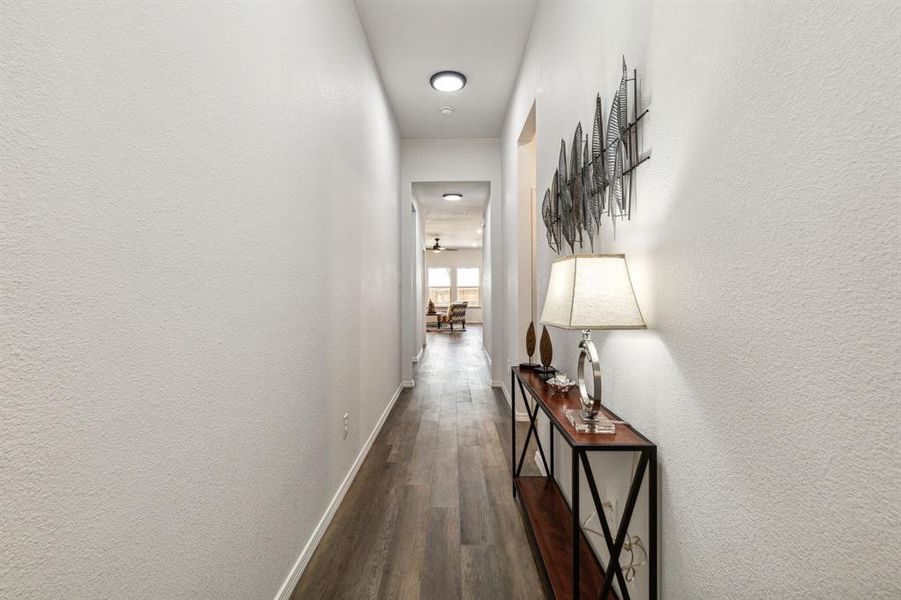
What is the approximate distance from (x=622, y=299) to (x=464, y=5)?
2.39 meters

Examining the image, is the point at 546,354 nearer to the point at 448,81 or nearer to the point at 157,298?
the point at 157,298

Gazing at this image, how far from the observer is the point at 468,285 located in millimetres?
14742

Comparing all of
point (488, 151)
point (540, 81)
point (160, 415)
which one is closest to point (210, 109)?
point (160, 415)

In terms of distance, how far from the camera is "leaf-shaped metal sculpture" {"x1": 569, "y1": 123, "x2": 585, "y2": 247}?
178 centimetres

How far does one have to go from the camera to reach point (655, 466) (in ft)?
3.88

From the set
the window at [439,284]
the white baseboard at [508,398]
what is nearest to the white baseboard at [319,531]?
the white baseboard at [508,398]

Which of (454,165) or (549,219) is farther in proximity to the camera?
(454,165)

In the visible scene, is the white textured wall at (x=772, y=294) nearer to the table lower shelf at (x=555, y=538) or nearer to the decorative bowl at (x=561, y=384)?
the table lower shelf at (x=555, y=538)

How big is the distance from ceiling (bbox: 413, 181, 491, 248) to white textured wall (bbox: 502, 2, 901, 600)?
411 cm

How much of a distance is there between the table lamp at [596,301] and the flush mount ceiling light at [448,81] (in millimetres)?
2804

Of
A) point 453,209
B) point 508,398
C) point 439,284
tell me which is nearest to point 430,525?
point 508,398

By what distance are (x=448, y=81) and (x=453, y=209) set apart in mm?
3944

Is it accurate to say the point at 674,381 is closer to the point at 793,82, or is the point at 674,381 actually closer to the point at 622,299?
the point at 622,299

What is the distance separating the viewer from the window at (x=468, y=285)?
14.6 metres
